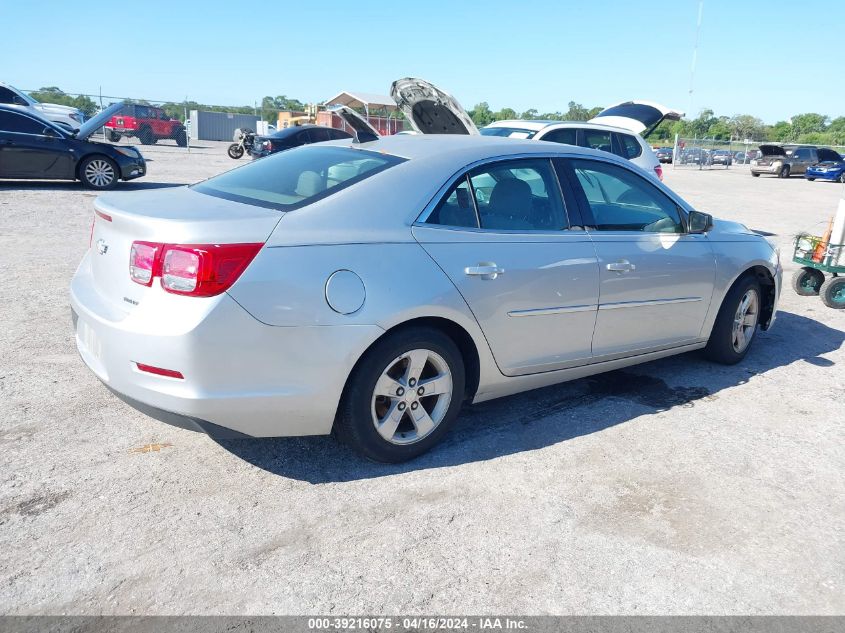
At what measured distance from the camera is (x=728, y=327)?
500cm

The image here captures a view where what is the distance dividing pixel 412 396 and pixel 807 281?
617cm

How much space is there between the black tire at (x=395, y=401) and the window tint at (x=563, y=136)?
6634 millimetres

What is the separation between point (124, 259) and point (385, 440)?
1.44m

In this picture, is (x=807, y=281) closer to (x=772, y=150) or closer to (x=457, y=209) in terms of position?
(x=457, y=209)

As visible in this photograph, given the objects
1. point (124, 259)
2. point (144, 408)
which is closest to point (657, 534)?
point (144, 408)

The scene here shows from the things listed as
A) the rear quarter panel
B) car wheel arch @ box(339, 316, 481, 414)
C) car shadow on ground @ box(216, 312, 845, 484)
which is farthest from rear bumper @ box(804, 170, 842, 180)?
car wheel arch @ box(339, 316, 481, 414)

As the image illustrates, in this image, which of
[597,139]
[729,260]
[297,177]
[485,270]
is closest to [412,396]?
[485,270]

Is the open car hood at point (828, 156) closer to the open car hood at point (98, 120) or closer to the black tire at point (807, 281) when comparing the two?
the black tire at point (807, 281)

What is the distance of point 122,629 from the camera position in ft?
7.57

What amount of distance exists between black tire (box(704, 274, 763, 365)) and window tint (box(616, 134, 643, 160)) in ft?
18.4

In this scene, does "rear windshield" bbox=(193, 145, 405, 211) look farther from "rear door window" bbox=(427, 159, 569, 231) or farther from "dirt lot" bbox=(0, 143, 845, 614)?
"dirt lot" bbox=(0, 143, 845, 614)

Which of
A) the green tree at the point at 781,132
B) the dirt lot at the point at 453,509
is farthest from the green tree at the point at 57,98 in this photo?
the green tree at the point at 781,132

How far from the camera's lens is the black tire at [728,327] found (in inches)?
196

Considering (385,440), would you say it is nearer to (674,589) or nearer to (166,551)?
(166,551)
